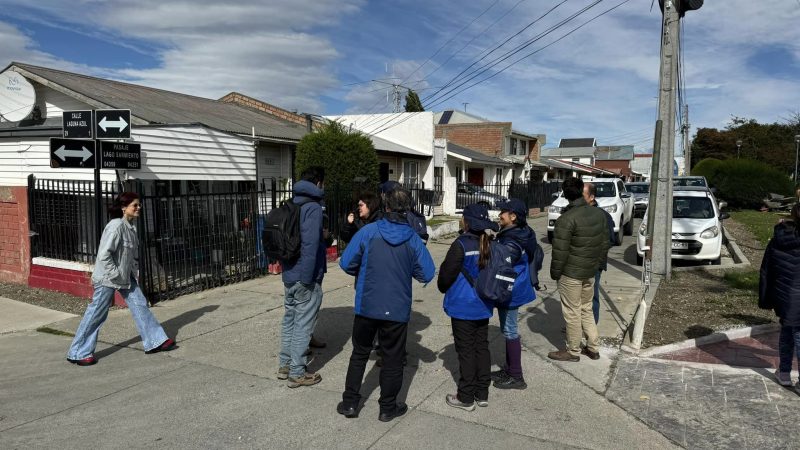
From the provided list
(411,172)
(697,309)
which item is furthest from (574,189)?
(411,172)

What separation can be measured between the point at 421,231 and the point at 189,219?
434 cm

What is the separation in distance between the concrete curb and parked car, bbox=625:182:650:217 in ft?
53.2

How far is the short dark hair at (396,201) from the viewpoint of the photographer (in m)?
3.88

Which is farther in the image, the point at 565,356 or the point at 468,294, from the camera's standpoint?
the point at 565,356

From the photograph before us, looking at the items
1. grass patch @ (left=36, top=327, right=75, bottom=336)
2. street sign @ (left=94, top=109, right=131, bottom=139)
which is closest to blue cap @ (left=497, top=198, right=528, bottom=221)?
street sign @ (left=94, top=109, right=131, bottom=139)

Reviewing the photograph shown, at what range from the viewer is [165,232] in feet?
25.8

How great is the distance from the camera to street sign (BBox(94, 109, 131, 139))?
6.75 m

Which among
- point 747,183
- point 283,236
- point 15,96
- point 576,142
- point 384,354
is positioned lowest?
point 384,354

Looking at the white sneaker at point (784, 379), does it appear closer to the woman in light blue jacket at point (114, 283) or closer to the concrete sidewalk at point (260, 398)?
the concrete sidewalk at point (260, 398)

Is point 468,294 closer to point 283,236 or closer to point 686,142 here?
point 283,236

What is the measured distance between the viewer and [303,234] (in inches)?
178

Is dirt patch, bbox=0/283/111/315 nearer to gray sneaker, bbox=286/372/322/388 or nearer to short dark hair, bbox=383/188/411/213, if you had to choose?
gray sneaker, bbox=286/372/322/388

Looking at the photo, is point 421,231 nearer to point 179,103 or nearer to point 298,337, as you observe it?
point 298,337

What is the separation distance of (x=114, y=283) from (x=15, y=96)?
7921mm
